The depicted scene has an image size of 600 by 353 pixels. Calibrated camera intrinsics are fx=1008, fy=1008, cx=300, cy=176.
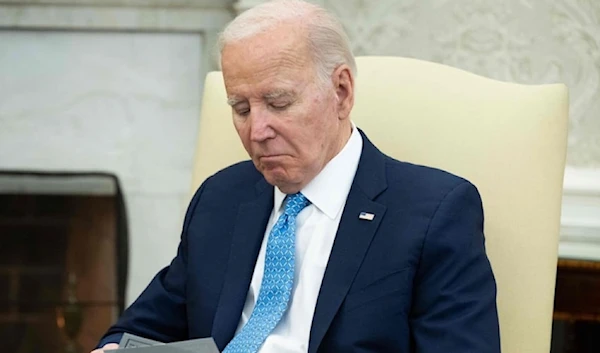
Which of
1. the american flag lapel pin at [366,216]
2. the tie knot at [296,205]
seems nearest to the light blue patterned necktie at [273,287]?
the tie knot at [296,205]

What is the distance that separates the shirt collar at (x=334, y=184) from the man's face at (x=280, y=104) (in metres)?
0.03

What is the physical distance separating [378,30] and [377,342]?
4.23ft

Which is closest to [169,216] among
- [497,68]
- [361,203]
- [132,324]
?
[497,68]

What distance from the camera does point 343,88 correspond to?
1525 mm

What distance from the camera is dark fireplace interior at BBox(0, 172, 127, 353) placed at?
115 inches

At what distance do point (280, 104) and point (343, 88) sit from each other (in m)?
0.11

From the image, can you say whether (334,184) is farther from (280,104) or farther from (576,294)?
(576,294)

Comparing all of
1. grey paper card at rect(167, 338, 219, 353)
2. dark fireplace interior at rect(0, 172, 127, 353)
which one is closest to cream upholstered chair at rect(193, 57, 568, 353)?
grey paper card at rect(167, 338, 219, 353)

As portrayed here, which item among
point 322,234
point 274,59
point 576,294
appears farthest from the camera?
point 576,294

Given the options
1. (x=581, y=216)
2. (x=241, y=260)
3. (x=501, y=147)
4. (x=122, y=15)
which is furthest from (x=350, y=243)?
(x=122, y=15)

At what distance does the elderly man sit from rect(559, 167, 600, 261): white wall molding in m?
0.94

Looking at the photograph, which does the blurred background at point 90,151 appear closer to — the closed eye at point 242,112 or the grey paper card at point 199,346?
the closed eye at point 242,112

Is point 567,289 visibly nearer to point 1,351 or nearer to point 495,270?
point 495,270

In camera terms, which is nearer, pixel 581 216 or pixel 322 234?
pixel 322 234
